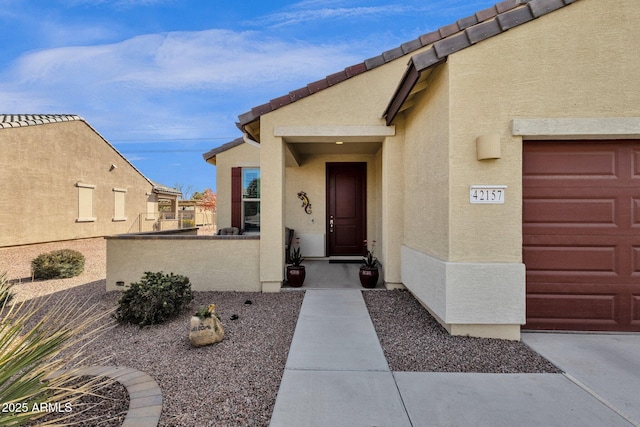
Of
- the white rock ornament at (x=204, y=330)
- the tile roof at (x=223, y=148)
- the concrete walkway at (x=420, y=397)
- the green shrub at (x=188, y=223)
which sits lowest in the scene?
the concrete walkway at (x=420, y=397)

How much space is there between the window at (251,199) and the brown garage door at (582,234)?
8007 millimetres

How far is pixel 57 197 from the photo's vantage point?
1407cm

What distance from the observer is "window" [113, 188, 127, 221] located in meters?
17.8

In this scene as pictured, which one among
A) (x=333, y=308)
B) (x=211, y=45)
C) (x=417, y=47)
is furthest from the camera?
(x=211, y=45)

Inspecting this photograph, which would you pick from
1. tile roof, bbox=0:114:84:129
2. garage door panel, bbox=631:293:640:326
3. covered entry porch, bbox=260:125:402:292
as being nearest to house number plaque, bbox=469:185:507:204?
garage door panel, bbox=631:293:640:326

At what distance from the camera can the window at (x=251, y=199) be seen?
33.6ft

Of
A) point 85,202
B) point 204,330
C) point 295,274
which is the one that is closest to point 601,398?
point 204,330

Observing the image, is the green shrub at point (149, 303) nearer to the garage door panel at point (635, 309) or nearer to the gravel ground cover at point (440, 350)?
the gravel ground cover at point (440, 350)

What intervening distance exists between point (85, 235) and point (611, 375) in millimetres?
19421

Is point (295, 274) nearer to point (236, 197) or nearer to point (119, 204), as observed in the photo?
point (236, 197)

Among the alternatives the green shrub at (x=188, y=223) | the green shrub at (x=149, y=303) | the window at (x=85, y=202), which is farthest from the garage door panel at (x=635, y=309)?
the green shrub at (x=188, y=223)

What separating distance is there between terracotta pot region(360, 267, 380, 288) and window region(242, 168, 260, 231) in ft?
17.5

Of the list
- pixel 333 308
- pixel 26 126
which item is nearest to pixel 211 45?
pixel 26 126

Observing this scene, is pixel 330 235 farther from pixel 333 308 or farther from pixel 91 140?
pixel 91 140
